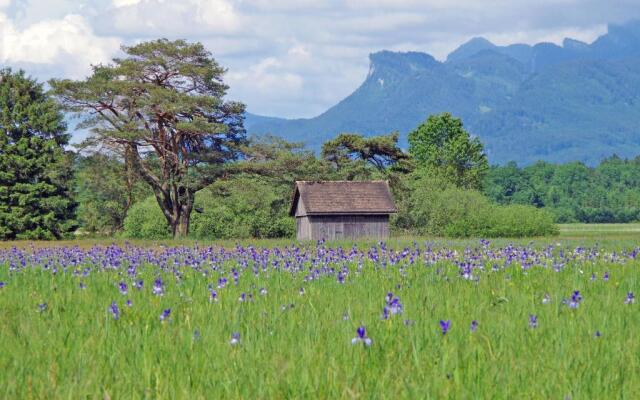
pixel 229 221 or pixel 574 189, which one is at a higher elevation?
pixel 574 189

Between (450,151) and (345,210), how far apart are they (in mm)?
40394

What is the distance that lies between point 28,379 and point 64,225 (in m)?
55.3

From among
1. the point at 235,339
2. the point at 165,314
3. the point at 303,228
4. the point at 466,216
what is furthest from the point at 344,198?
the point at 235,339

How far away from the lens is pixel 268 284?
404 inches

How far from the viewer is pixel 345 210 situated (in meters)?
57.8

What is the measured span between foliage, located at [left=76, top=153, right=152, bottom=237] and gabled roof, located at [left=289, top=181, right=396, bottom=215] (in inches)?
487

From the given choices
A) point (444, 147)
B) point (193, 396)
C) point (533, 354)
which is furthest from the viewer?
point (444, 147)

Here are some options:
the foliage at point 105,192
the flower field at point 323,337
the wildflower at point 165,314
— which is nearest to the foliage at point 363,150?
the foliage at point 105,192

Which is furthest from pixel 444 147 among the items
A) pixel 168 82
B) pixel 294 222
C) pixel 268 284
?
pixel 268 284

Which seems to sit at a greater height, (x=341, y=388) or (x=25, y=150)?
(x=25, y=150)

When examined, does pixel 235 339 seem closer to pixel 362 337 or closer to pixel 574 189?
pixel 362 337

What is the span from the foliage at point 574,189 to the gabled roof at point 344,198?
99000 millimetres

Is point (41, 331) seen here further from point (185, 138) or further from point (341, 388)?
point (185, 138)

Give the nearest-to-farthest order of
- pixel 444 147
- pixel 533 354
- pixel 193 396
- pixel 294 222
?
pixel 193 396
pixel 533 354
pixel 294 222
pixel 444 147
